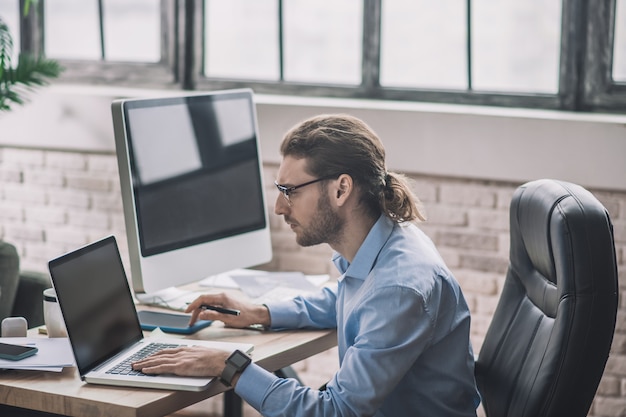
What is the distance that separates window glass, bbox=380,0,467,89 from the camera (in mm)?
3609

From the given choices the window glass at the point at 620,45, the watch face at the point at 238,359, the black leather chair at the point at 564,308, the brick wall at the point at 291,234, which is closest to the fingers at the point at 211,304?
the watch face at the point at 238,359

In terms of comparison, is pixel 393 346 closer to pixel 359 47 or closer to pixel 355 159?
pixel 355 159

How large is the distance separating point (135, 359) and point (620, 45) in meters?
2.14

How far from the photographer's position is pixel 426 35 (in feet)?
12.0

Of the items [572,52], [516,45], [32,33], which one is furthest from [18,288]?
[572,52]

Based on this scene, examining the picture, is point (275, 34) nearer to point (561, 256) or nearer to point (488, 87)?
point (488, 87)

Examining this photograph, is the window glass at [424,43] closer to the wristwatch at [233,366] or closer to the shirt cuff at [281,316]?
the shirt cuff at [281,316]

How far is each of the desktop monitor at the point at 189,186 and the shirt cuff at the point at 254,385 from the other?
680 mm

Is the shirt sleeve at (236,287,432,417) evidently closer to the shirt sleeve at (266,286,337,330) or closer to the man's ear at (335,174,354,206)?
the man's ear at (335,174,354,206)

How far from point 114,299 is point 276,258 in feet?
4.80

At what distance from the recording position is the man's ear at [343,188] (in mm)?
2176

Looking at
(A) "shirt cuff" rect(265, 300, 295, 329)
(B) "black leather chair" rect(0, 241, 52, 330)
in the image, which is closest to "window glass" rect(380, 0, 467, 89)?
(A) "shirt cuff" rect(265, 300, 295, 329)

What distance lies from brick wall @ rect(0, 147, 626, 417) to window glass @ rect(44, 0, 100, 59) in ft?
1.73

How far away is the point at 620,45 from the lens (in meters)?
3.37
